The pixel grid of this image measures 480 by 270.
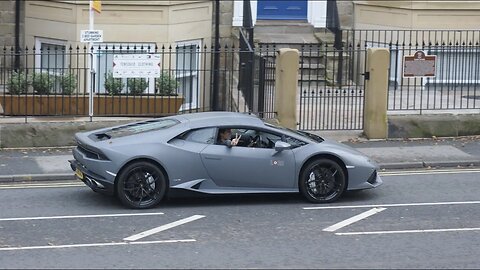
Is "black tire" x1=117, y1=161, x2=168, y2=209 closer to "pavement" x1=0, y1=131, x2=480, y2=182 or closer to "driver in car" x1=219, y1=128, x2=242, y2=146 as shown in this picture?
"driver in car" x1=219, y1=128, x2=242, y2=146

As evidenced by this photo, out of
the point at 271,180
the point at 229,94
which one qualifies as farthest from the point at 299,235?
the point at 229,94

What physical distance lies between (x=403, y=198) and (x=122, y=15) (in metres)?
9.47

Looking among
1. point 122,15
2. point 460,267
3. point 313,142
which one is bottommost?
point 460,267

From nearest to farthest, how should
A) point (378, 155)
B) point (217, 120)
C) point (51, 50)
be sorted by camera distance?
1. point (217, 120)
2. point (378, 155)
3. point (51, 50)

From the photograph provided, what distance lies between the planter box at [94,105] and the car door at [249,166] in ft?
17.6

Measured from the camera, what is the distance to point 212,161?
12.5 meters

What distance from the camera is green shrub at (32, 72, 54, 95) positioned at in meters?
17.4

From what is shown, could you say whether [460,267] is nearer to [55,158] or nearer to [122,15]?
[55,158]

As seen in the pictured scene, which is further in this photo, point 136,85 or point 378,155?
point 136,85

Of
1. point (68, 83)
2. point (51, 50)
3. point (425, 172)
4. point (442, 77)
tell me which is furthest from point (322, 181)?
point (51, 50)

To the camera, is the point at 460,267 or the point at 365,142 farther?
the point at 365,142

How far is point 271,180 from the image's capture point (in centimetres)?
1276

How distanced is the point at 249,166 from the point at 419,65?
6.64 m

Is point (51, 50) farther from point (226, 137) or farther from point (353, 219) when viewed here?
point (353, 219)
